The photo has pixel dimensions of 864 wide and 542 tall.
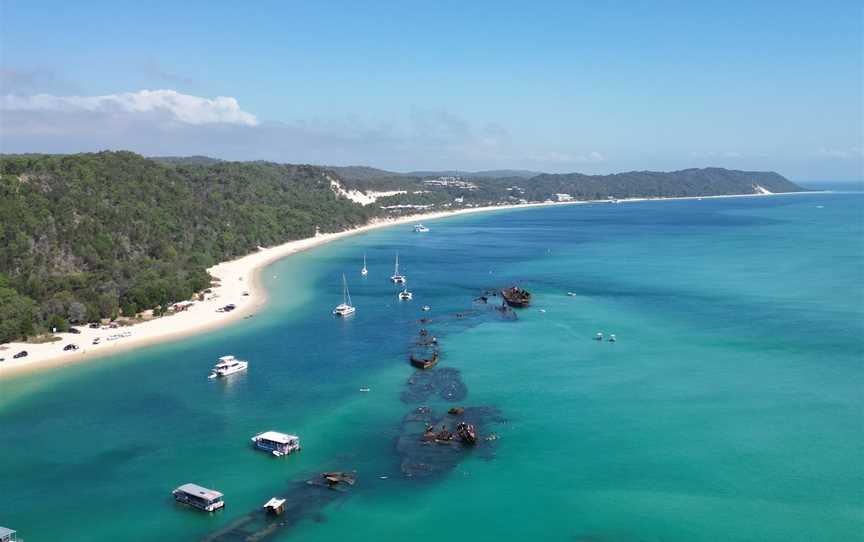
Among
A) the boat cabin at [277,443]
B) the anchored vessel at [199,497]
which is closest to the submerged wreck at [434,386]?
the boat cabin at [277,443]

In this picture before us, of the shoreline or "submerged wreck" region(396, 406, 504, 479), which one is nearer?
"submerged wreck" region(396, 406, 504, 479)

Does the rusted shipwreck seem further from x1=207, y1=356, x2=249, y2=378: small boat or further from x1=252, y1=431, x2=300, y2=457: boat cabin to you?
x1=252, y1=431, x2=300, y2=457: boat cabin

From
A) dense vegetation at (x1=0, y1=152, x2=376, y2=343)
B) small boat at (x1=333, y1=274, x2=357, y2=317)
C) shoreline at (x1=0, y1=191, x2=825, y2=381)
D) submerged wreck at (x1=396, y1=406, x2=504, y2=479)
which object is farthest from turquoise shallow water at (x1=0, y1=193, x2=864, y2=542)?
dense vegetation at (x1=0, y1=152, x2=376, y2=343)

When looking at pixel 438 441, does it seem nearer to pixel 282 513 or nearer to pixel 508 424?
pixel 508 424

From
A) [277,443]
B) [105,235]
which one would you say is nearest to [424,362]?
[277,443]

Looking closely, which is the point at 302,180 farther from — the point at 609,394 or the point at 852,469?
the point at 852,469

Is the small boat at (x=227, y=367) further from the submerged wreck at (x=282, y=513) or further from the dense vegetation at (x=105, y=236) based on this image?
the dense vegetation at (x=105, y=236)
